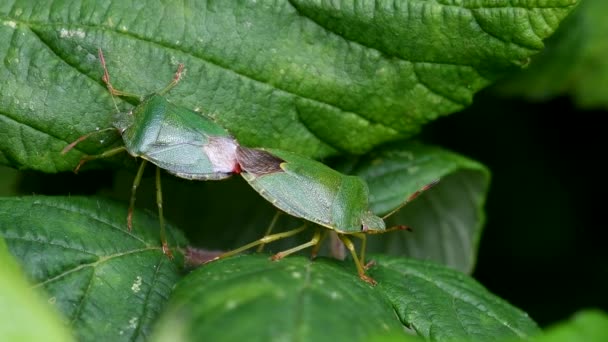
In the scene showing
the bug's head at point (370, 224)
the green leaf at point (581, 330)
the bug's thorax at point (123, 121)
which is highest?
the green leaf at point (581, 330)

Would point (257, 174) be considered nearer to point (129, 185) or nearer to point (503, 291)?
point (129, 185)

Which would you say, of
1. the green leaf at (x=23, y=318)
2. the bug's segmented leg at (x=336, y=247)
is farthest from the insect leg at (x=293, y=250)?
the green leaf at (x=23, y=318)

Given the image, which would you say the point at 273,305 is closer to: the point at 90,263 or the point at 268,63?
the point at 90,263

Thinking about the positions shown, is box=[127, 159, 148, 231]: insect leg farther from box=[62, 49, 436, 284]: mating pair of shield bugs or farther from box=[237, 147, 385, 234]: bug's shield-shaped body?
box=[237, 147, 385, 234]: bug's shield-shaped body

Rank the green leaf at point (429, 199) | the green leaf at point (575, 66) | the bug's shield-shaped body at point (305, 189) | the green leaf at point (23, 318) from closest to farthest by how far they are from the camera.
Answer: the green leaf at point (23, 318) → the bug's shield-shaped body at point (305, 189) → the green leaf at point (429, 199) → the green leaf at point (575, 66)

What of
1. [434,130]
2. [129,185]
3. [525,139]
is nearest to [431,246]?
[434,130]

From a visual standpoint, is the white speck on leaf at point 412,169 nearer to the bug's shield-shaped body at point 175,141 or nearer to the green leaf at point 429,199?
the green leaf at point 429,199

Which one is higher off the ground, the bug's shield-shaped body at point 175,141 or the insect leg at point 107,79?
the insect leg at point 107,79
